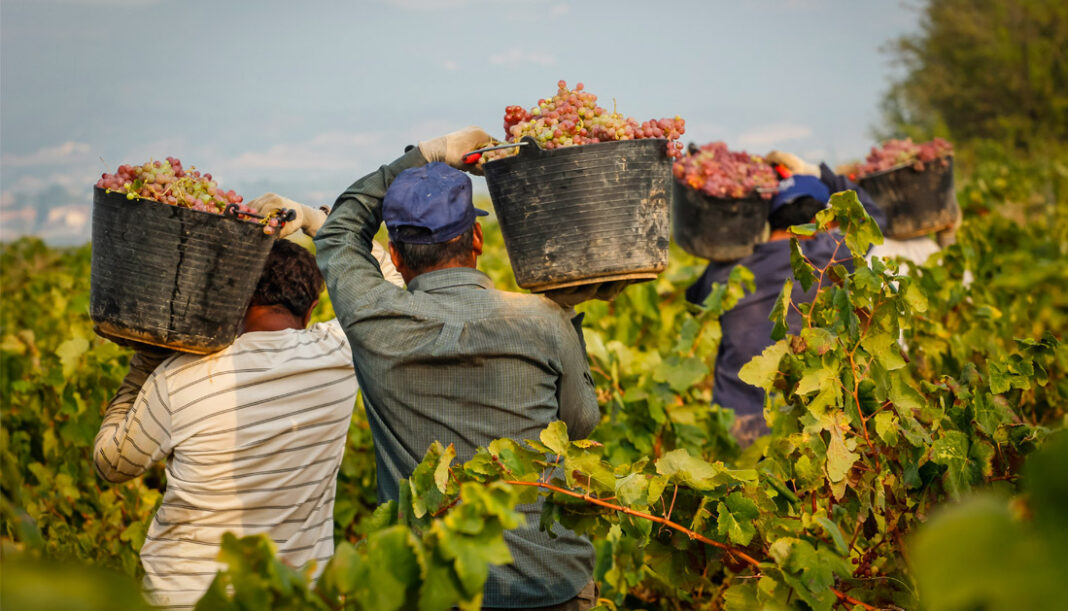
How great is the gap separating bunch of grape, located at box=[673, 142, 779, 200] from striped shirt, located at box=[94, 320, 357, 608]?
2.13 metres

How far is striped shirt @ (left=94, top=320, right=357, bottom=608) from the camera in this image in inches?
84.7

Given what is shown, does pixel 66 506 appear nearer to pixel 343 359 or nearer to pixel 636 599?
pixel 343 359

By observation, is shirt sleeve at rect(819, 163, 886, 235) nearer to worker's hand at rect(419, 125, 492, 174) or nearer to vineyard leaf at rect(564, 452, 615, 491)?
worker's hand at rect(419, 125, 492, 174)

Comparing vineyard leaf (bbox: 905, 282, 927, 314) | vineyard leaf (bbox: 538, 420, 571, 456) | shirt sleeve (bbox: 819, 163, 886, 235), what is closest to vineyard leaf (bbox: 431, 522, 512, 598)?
vineyard leaf (bbox: 538, 420, 571, 456)

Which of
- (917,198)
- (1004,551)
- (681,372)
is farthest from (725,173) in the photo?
(1004,551)

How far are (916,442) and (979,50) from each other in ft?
95.0

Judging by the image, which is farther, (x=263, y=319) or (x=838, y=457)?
(x=263, y=319)

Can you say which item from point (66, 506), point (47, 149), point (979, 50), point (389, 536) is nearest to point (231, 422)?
point (389, 536)

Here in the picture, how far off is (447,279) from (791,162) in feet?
8.42

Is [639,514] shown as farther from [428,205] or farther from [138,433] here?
[138,433]

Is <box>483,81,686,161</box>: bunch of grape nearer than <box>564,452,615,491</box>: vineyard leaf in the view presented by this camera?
No

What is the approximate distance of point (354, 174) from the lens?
2221 mm

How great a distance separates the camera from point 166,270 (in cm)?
208

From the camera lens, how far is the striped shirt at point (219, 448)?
7.06ft
